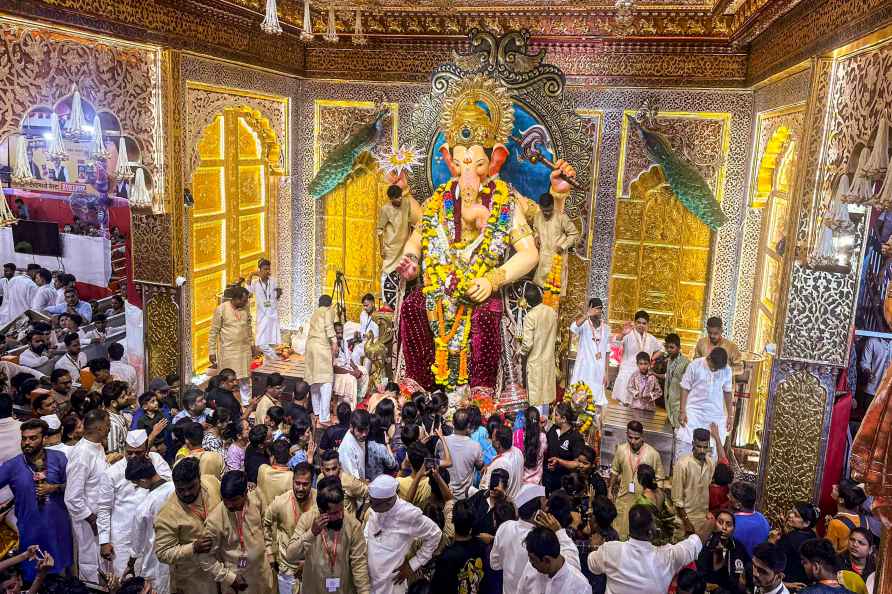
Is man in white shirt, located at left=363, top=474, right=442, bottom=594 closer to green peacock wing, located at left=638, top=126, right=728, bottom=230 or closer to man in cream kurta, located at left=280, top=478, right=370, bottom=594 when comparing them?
man in cream kurta, located at left=280, top=478, right=370, bottom=594

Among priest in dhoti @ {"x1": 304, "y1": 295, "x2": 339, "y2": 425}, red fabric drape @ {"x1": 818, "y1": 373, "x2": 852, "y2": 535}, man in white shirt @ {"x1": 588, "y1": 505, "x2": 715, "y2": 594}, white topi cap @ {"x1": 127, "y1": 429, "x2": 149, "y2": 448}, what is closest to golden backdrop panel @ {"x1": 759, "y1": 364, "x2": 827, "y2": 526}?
red fabric drape @ {"x1": 818, "y1": 373, "x2": 852, "y2": 535}

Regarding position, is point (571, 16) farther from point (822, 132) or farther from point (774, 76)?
point (822, 132)

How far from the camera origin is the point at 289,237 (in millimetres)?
11305

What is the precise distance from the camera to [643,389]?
8.19 metres

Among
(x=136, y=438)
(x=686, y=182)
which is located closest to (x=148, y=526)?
(x=136, y=438)

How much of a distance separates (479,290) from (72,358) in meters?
4.57

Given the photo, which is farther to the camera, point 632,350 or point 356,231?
point 356,231

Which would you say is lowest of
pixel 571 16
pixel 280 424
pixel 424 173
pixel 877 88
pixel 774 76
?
pixel 280 424

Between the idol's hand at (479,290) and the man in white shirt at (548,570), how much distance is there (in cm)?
452

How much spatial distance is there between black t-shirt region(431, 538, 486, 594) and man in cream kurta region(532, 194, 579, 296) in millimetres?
4820

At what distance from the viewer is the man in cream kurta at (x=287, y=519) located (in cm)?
418

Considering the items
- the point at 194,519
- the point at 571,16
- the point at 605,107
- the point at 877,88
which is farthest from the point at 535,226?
the point at 194,519

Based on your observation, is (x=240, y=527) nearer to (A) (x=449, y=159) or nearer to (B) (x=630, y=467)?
(B) (x=630, y=467)

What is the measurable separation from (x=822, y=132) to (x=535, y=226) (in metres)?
3.47
